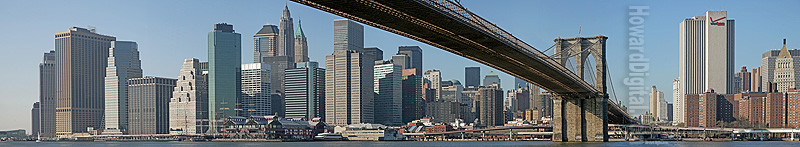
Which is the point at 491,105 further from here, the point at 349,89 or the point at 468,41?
the point at 468,41

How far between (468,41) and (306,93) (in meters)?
150

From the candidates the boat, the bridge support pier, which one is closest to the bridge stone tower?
the bridge support pier

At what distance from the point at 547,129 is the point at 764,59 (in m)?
105

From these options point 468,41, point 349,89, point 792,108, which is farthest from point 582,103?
point 349,89

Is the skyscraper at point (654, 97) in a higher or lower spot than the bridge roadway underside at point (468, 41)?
lower

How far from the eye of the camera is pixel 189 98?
195 metres

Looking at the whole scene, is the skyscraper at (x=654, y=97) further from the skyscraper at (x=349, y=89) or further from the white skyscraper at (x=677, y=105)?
the skyscraper at (x=349, y=89)

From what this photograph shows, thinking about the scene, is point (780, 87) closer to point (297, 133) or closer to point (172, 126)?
point (297, 133)

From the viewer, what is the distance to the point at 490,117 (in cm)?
18612

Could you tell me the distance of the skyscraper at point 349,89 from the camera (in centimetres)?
17250

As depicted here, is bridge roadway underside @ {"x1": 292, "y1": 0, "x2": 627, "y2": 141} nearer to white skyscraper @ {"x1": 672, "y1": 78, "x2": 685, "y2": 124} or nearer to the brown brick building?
the brown brick building

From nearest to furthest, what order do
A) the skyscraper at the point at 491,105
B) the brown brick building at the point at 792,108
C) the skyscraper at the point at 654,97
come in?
the skyscraper at the point at 654,97, the brown brick building at the point at 792,108, the skyscraper at the point at 491,105

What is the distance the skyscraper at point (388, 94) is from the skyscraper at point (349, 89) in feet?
13.3

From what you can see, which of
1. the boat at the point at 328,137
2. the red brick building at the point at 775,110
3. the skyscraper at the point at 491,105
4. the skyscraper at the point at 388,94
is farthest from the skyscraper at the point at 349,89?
the red brick building at the point at 775,110
